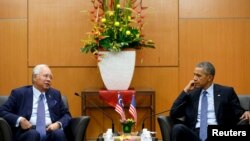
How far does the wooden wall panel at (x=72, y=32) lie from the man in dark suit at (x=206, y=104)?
A: 151 centimetres

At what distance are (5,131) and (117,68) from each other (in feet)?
5.69

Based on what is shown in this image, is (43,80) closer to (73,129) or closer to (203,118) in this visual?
(73,129)

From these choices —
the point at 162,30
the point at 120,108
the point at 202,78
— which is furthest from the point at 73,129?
the point at 162,30

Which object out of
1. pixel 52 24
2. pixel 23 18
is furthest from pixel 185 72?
pixel 23 18

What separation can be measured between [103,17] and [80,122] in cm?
160

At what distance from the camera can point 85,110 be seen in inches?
239

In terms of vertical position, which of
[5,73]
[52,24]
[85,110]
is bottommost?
[85,110]

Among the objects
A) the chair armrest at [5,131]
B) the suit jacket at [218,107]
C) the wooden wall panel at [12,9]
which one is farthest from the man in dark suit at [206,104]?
the wooden wall panel at [12,9]

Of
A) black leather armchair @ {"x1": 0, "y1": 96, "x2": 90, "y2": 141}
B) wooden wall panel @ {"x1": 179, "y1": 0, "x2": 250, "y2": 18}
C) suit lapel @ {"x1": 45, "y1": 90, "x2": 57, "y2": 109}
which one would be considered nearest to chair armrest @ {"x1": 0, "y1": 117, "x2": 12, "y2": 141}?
black leather armchair @ {"x1": 0, "y1": 96, "x2": 90, "y2": 141}

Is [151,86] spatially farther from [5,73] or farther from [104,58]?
[5,73]

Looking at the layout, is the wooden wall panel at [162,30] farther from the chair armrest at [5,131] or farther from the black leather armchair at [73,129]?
the chair armrest at [5,131]

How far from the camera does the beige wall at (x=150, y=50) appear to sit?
6355 millimetres

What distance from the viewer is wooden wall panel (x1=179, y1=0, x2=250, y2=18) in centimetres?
640

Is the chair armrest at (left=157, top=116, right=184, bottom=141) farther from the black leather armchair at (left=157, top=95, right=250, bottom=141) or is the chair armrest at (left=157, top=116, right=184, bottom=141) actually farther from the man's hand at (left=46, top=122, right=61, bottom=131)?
the man's hand at (left=46, top=122, right=61, bottom=131)
